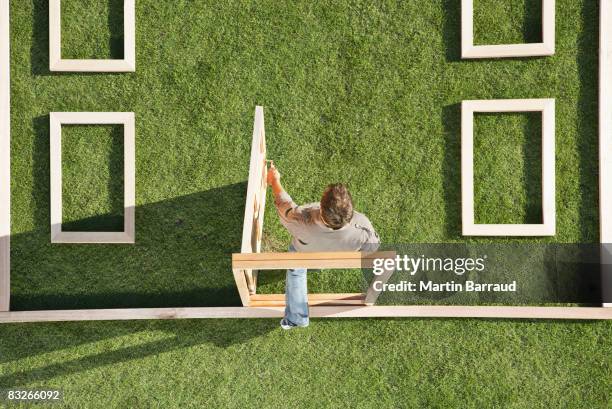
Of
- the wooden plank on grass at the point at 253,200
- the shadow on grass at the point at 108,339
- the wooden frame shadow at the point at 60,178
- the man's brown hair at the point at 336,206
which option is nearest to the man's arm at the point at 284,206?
the wooden plank on grass at the point at 253,200

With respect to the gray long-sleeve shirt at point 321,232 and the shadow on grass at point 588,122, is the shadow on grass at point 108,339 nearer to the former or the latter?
the gray long-sleeve shirt at point 321,232

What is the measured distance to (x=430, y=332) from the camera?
9.09ft

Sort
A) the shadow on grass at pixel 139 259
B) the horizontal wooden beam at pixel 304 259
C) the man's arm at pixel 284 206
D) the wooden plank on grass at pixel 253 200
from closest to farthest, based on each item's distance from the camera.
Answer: the horizontal wooden beam at pixel 304 259
the wooden plank on grass at pixel 253 200
the man's arm at pixel 284 206
the shadow on grass at pixel 139 259

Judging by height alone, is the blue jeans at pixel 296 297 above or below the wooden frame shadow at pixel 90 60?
below

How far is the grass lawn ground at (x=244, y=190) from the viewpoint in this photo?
9.03 ft

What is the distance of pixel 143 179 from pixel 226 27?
1246 mm

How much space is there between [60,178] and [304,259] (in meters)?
2.04

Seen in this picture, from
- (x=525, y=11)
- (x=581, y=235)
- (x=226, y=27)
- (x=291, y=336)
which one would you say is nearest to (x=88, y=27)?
(x=226, y=27)

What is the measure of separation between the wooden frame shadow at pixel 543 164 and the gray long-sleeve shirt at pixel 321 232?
101 centimetres

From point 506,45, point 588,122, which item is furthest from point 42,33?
point 588,122

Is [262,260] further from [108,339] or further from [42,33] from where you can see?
[42,33]

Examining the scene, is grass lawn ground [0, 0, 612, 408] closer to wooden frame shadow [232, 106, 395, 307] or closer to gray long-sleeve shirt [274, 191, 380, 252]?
wooden frame shadow [232, 106, 395, 307]

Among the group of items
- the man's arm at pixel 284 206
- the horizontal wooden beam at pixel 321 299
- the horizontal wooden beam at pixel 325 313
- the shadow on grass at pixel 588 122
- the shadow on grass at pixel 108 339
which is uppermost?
the shadow on grass at pixel 588 122

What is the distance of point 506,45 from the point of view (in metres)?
2.67
